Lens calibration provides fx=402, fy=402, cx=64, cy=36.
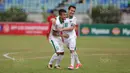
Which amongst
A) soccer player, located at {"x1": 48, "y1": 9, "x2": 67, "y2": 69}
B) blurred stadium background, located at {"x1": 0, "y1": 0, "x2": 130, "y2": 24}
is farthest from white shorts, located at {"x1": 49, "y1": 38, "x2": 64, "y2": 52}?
blurred stadium background, located at {"x1": 0, "y1": 0, "x2": 130, "y2": 24}

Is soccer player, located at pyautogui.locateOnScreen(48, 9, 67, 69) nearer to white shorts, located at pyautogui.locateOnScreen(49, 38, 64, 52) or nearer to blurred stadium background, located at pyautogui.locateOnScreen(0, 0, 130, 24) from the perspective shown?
white shorts, located at pyautogui.locateOnScreen(49, 38, 64, 52)

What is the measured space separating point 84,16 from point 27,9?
8173 mm

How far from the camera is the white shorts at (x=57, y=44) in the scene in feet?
43.3

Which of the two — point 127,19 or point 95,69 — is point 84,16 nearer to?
point 127,19

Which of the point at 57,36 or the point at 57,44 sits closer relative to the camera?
the point at 57,44

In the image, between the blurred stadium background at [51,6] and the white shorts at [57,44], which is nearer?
the white shorts at [57,44]

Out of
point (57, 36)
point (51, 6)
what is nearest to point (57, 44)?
point (57, 36)

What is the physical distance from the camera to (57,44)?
1332 centimetres

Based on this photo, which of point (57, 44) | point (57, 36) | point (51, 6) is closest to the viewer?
point (57, 44)

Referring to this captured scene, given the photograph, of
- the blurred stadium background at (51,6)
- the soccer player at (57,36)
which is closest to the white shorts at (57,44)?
the soccer player at (57,36)

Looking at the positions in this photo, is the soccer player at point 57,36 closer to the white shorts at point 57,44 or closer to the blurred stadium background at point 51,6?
the white shorts at point 57,44

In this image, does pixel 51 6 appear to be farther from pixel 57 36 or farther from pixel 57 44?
pixel 57 44

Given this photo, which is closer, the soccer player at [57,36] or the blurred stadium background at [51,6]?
the soccer player at [57,36]

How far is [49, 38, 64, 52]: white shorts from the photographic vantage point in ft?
43.3
